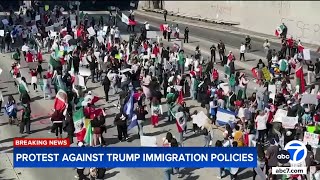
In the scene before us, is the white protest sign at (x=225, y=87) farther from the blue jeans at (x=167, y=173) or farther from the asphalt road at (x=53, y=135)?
the blue jeans at (x=167, y=173)

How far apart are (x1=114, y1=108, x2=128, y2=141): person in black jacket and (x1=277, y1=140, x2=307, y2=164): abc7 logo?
748 cm

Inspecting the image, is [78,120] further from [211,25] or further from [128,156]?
[211,25]

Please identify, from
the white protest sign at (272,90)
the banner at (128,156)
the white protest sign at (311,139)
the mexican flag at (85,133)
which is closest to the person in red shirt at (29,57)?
the mexican flag at (85,133)

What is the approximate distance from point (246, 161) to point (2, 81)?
A: 18948 millimetres

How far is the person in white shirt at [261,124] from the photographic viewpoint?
861 inches

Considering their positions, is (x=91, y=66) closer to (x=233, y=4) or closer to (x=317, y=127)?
(x=317, y=127)

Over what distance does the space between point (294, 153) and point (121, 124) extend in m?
8.05

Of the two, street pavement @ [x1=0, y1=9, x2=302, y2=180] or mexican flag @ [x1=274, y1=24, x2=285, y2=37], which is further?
mexican flag @ [x1=274, y1=24, x2=285, y2=37]

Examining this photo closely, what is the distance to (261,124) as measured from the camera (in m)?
21.8

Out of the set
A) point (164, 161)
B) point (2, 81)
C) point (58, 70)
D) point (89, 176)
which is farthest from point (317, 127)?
point (2, 81)

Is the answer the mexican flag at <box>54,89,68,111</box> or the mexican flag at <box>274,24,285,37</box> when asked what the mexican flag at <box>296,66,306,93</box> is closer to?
the mexican flag at <box>54,89,68,111</box>

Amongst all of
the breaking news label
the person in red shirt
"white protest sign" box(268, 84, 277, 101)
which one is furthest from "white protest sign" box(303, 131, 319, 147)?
the person in red shirt

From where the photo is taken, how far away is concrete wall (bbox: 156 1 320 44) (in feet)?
154

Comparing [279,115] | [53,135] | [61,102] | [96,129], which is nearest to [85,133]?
[96,129]
